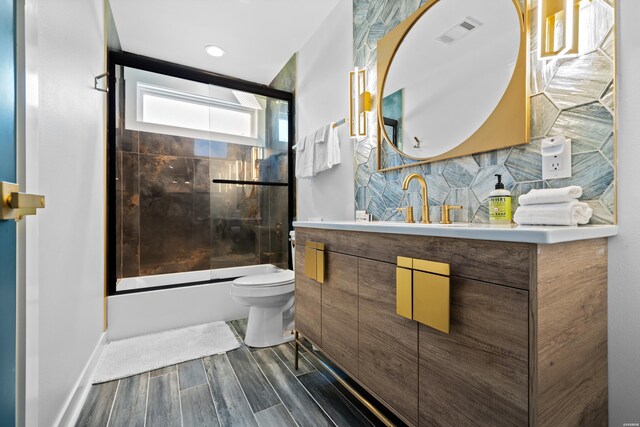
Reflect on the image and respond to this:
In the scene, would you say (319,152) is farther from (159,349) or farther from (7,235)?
(159,349)

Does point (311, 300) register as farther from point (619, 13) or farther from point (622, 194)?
point (619, 13)

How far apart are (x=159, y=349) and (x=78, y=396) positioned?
61 centimetres

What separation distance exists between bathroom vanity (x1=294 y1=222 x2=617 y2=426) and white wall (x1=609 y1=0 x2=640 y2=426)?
3 cm

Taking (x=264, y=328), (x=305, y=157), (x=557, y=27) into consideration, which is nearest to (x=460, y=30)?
(x=557, y=27)

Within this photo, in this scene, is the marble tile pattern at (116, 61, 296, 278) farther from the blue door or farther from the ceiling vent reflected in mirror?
the blue door

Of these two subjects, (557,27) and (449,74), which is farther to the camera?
(449,74)

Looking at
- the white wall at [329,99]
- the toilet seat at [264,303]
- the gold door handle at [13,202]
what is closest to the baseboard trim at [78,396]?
the toilet seat at [264,303]

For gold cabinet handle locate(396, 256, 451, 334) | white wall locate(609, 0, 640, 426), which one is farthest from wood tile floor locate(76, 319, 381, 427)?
white wall locate(609, 0, 640, 426)

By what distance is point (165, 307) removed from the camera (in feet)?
7.45

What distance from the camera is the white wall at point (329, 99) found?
1.94 m

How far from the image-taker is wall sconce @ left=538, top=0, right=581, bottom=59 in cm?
85

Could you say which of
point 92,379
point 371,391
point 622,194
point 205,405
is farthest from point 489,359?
point 92,379

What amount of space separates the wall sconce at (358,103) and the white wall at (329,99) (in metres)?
0.17

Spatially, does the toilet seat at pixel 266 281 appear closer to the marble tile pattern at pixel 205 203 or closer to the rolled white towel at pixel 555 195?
the marble tile pattern at pixel 205 203
